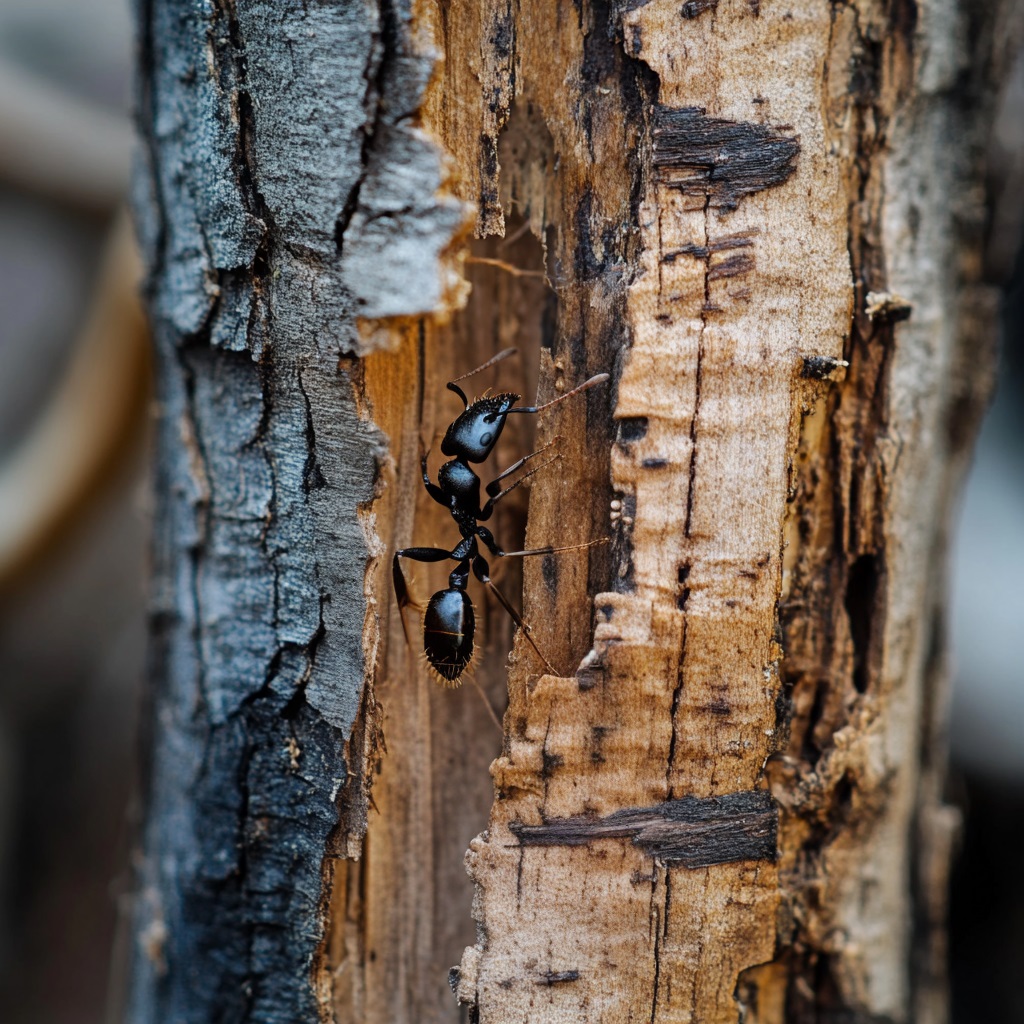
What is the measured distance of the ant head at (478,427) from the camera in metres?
2.14

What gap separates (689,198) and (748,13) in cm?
36

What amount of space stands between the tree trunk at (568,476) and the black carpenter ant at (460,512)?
5 centimetres

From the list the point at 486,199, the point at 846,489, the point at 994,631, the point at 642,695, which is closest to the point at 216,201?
the point at 486,199

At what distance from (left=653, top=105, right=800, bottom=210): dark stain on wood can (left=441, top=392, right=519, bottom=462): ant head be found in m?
0.67

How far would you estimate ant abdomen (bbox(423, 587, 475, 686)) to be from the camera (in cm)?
213

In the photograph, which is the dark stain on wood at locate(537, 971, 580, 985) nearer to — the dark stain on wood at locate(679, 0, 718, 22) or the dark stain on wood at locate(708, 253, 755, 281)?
the dark stain on wood at locate(708, 253, 755, 281)

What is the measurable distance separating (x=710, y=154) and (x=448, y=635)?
1183mm

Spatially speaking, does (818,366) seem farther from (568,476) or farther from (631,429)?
(568,476)

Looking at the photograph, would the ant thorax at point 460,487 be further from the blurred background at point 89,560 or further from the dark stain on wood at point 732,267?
the blurred background at point 89,560

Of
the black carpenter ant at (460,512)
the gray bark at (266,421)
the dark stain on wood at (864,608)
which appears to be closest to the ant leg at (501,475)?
the black carpenter ant at (460,512)

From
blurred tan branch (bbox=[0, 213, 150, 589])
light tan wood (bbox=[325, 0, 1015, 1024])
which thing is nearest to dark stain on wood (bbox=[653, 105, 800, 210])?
light tan wood (bbox=[325, 0, 1015, 1024])

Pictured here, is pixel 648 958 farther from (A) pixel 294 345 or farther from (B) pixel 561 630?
(A) pixel 294 345

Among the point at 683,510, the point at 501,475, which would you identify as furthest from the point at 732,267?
the point at 501,475

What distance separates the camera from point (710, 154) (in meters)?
1.70
